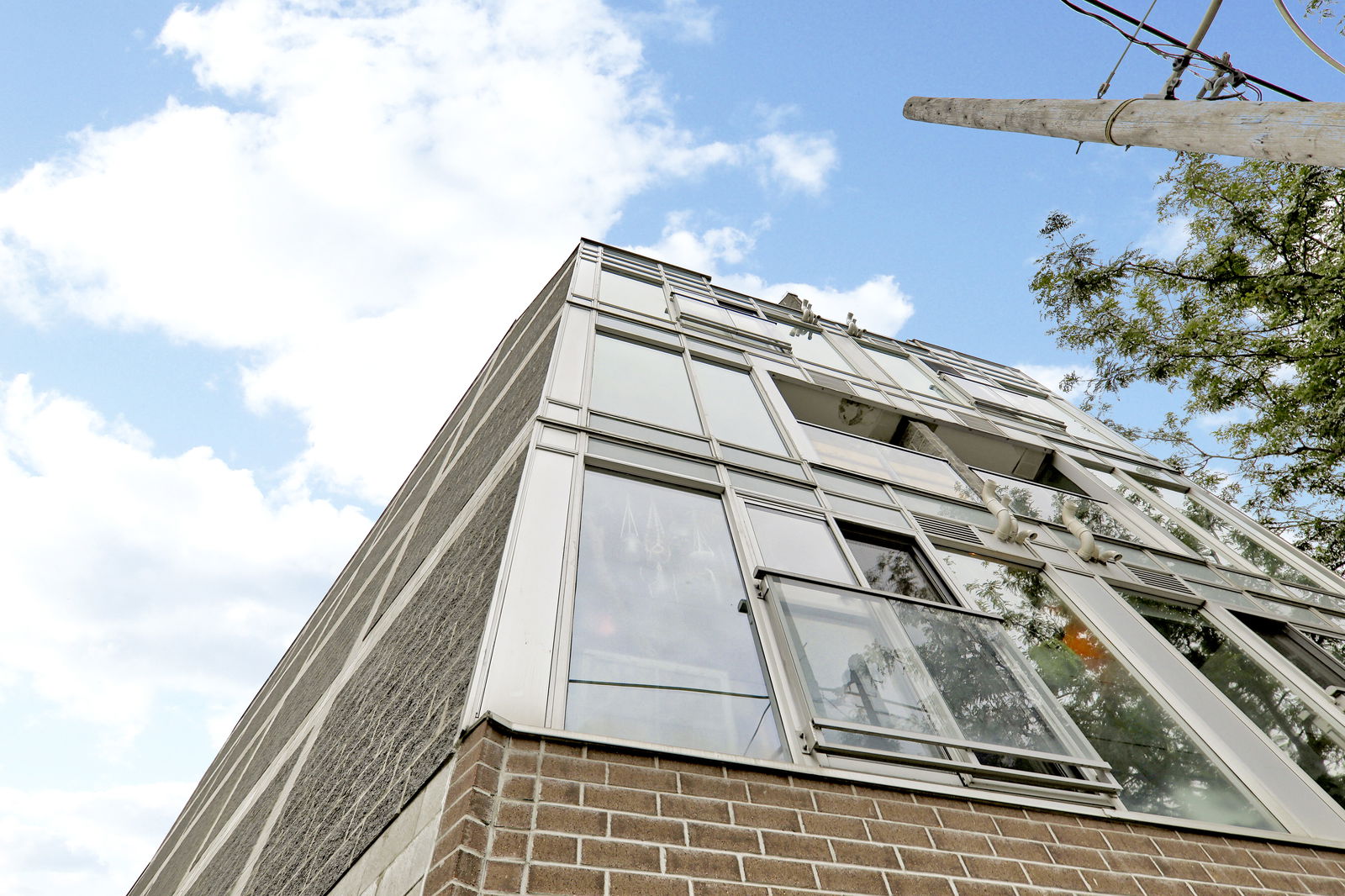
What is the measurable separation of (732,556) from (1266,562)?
26.4ft

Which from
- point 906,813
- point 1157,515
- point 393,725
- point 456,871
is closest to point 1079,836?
point 906,813

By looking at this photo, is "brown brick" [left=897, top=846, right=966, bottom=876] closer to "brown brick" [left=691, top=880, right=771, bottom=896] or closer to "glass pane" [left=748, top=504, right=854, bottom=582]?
"brown brick" [left=691, top=880, right=771, bottom=896]

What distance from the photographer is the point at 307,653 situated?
1287 cm

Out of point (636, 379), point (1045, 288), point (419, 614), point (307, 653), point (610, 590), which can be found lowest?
point (610, 590)

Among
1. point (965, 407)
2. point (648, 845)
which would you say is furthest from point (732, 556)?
point (965, 407)

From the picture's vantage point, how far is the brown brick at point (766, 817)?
9.68 feet

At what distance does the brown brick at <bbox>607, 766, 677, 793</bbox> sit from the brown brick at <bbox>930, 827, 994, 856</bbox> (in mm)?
1247

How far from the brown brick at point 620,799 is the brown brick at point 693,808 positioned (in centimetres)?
4

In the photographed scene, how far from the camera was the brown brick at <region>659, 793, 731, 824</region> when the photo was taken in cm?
288

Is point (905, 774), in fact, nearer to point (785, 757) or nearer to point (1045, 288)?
point (785, 757)

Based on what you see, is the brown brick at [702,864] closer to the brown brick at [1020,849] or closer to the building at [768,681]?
the building at [768,681]

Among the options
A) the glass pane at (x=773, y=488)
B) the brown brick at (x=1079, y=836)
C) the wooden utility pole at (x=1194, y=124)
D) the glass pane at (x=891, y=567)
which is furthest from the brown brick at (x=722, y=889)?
the wooden utility pole at (x=1194, y=124)

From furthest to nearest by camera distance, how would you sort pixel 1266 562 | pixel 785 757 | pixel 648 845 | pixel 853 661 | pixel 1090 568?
pixel 1266 562 < pixel 1090 568 < pixel 853 661 < pixel 785 757 < pixel 648 845

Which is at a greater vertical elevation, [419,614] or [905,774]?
[419,614]
